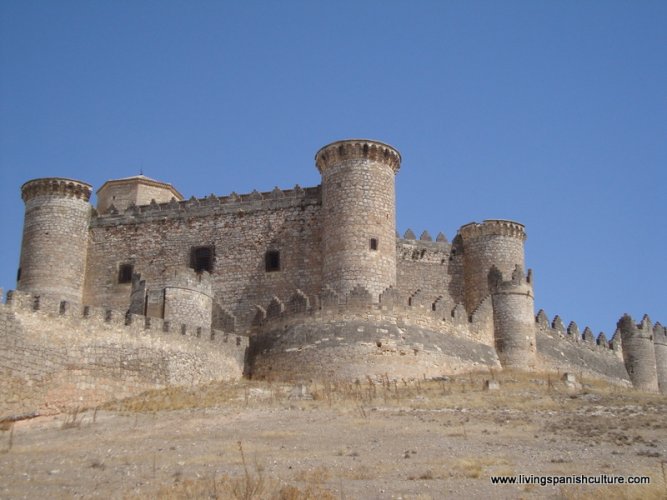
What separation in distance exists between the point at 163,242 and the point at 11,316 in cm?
1279

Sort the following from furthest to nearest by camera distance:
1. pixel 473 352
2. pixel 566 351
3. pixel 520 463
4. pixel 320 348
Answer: pixel 566 351
pixel 473 352
pixel 320 348
pixel 520 463

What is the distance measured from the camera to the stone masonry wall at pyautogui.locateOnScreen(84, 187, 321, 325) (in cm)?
3397

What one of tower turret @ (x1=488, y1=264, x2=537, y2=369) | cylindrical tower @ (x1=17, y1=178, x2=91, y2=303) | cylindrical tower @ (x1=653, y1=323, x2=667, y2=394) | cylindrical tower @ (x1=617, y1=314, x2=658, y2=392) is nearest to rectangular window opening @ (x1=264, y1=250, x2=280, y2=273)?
cylindrical tower @ (x1=17, y1=178, x2=91, y2=303)

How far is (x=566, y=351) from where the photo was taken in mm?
37219

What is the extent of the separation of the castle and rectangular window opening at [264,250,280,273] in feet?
0.24

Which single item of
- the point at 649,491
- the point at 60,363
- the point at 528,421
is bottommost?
the point at 649,491

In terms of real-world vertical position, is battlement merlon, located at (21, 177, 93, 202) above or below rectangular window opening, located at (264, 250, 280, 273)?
above

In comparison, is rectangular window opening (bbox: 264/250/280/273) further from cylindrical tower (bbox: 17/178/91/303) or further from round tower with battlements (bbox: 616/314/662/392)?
round tower with battlements (bbox: 616/314/662/392)

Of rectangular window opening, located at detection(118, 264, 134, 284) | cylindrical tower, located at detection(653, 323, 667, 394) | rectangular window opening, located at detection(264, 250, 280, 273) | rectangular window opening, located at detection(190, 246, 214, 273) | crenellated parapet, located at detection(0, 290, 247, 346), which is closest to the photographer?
crenellated parapet, located at detection(0, 290, 247, 346)

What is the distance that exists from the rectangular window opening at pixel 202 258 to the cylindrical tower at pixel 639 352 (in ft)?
67.1

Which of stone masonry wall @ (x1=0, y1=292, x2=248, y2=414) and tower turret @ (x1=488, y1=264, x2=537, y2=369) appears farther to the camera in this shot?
tower turret @ (x1=488, y1=264, x2=537, y2=369)

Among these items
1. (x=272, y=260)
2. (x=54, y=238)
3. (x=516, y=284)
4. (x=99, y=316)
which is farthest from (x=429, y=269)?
(x=99, y=316)

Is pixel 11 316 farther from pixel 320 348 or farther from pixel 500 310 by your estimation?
pixel 500 310

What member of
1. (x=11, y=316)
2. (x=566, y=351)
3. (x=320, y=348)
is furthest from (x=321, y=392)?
(x=566, y=351)
